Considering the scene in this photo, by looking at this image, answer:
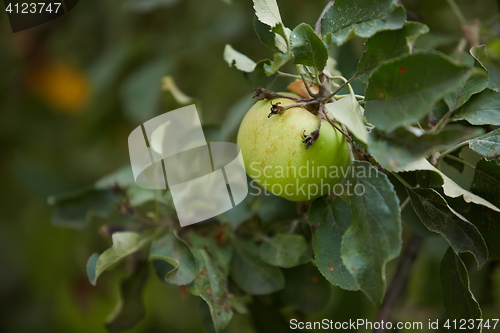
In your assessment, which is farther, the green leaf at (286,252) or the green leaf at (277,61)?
the green leaf at (286,252)

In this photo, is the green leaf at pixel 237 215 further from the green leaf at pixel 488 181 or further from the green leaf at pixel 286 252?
the green leaf at pixel 488 181

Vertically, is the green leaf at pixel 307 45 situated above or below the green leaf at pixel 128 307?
above

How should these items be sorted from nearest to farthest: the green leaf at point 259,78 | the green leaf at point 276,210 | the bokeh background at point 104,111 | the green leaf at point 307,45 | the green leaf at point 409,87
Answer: the green leaf at point 409,87 → the green leaf at point 307,45 → the green leaf at point 259,78 → the green leaf at point 276,210 → the bokeh background at point 104,111

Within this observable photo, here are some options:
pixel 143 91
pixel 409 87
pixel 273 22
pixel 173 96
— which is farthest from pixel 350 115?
pixel 143 91

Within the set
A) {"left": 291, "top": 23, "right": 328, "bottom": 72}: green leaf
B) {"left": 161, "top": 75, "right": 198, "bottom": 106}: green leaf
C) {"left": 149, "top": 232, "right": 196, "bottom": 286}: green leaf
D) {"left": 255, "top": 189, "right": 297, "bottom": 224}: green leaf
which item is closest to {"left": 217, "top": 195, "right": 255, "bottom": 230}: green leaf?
{"left": 255, "top": 189, "right": 297, "bottom": 224}: green leaf

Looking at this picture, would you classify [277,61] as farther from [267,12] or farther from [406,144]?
[406,144]

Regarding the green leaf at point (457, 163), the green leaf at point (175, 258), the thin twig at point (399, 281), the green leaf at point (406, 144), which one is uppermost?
the green leaf at point (406, 144)

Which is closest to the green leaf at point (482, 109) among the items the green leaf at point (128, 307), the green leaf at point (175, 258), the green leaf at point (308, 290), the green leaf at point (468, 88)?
the green leaf at point (468, 88)
